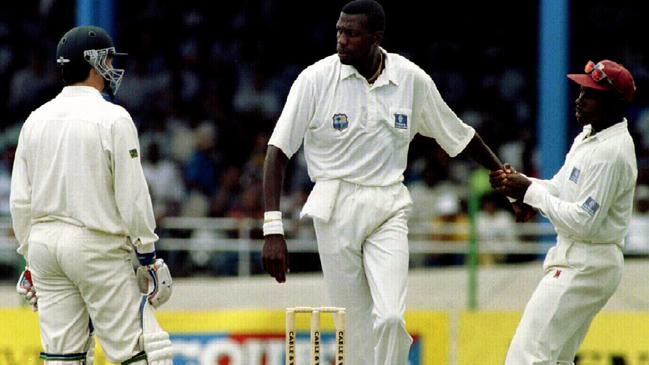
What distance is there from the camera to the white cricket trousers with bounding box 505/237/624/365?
777 cm

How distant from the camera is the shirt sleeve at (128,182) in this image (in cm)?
716

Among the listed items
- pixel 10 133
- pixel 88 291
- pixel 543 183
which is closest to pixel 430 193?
pixel 10 133

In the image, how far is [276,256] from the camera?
24.1 feet

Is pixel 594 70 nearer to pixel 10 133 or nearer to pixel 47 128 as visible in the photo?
pixel 47 128

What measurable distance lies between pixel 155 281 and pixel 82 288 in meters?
0.33

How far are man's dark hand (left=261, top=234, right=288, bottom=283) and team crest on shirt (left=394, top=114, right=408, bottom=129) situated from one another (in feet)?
2.65

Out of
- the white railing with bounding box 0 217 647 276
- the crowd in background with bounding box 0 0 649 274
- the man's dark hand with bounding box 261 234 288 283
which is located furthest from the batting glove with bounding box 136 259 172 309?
the crowd in background with bounding box 0 0 649 274

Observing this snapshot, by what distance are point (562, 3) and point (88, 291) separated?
289 inches

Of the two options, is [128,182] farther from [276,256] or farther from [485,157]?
[485,157]

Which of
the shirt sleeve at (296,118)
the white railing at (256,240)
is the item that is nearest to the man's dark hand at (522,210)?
the shirt sleeve at (296,118)

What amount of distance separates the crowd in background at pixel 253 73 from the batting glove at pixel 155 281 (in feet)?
23.2

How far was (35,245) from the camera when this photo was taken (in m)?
7.27

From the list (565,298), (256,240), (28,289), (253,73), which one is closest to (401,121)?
(565,298)

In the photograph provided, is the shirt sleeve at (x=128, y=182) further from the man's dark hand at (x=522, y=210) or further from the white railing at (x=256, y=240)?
the white railing at (x=256, y=240)
